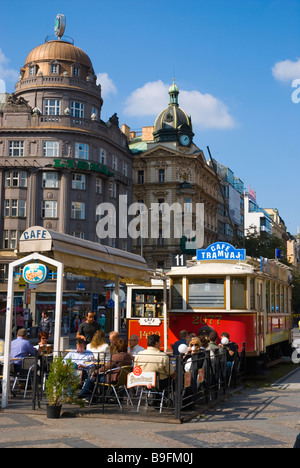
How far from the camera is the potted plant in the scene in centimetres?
1020

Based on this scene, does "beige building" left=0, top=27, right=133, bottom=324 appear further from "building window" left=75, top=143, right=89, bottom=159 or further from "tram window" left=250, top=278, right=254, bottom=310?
"tram window" left=250, top=278, right=254, bottom=310

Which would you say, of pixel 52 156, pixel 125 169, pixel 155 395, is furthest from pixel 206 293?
pixel 125 169

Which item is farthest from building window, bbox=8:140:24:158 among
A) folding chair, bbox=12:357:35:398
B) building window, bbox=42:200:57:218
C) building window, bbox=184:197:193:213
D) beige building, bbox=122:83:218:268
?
folding chair, bbox=12:357:35:398

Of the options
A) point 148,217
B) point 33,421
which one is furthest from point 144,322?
point 148,217

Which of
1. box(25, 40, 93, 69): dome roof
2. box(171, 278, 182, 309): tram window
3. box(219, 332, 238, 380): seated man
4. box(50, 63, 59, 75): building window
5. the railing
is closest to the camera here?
the railing

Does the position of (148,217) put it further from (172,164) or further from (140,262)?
(140,262)

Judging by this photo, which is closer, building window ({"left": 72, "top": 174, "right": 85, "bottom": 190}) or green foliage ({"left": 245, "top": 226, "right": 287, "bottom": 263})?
building window ({"left": 72, "top": 174, "right": 85, "bottom": 190})

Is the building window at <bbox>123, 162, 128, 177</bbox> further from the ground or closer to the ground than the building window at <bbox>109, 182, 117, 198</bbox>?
further from the ground

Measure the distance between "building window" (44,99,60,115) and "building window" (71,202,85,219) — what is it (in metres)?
8.57

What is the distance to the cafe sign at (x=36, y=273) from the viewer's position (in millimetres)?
11336

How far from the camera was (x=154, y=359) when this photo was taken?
36.1ft

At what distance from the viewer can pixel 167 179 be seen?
73.7 meters

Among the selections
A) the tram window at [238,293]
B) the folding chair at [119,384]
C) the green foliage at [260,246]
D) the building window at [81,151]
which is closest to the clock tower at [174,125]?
the green foliage at [260,246]

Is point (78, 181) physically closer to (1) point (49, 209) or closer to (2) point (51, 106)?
(1) point (49, 209)
